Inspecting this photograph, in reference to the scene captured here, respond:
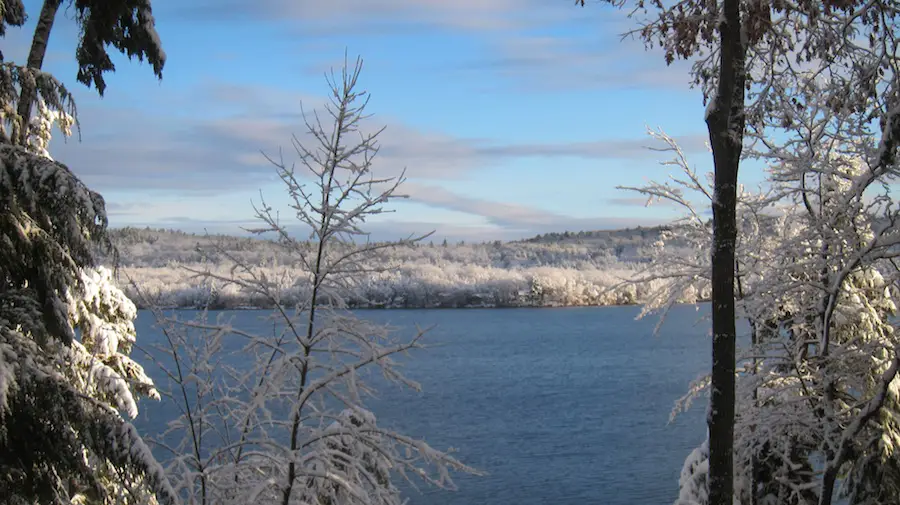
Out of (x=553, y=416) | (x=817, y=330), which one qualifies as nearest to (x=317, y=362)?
(x=817, y=330)

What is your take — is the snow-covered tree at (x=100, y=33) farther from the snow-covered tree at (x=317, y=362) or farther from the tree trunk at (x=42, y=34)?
the snow-covered tree at (x=317, y=362)

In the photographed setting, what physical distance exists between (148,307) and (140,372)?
135 inches

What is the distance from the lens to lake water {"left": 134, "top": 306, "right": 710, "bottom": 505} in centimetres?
2125

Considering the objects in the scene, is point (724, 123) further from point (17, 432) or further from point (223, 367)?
point (17, 432)

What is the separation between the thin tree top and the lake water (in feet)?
10.3

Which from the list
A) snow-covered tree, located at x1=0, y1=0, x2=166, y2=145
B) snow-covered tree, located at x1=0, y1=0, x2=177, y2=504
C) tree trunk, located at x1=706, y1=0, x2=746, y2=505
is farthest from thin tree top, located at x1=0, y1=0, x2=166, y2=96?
tree trunk, located at x1=706, y1=0, x2=746, y2=505

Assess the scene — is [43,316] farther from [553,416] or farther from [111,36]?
[553,416]

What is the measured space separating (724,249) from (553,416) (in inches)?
945

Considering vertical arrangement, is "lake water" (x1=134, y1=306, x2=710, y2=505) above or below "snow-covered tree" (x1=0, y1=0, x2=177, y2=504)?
below

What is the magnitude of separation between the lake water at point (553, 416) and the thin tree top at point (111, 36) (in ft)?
10.3

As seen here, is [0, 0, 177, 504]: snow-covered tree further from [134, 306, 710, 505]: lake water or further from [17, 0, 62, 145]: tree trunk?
[134, 306, 710, 505]: lake water

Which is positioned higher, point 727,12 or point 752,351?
point 727,12

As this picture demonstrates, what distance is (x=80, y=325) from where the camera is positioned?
408 inches

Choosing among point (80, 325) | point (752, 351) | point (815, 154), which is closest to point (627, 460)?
point (752, 351)
